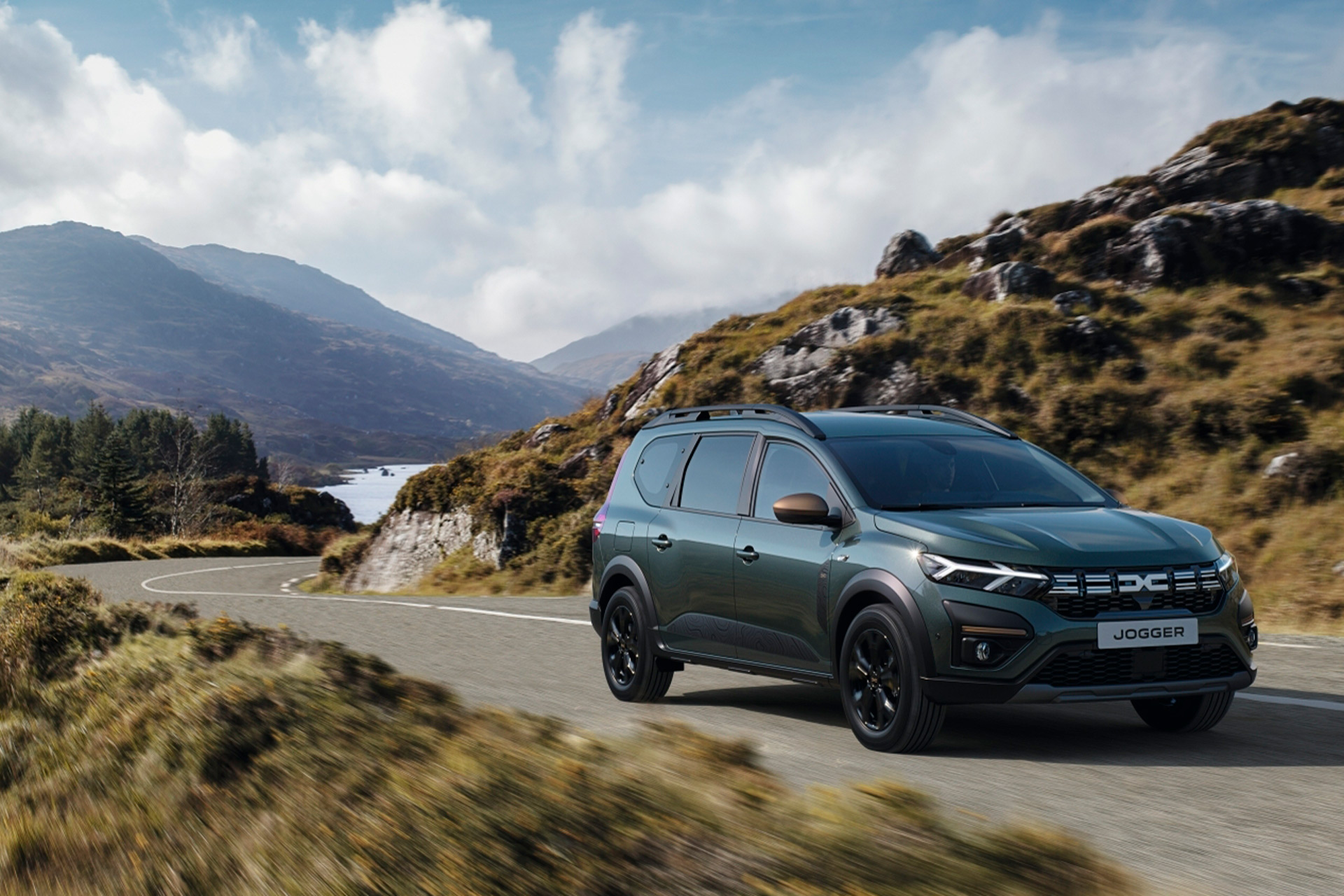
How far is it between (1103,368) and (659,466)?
14.8 meters

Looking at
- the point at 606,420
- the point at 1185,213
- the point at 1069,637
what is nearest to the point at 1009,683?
the point at 1069,637

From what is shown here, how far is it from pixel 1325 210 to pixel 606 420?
17.2m

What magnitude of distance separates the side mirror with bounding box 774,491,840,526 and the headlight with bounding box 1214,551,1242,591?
1.84 m

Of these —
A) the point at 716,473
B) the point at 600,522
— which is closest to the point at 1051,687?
the point at 716,473

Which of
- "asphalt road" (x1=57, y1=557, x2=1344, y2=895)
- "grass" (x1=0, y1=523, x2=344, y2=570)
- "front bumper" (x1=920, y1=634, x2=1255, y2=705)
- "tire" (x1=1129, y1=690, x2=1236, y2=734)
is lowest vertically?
"grass" (x1=0, y1=523, x2=344, y2=570)

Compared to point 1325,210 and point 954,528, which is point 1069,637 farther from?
point 1325,210

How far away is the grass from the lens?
36.1 metres

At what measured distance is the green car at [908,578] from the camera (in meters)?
5.44

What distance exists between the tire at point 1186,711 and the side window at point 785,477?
2032 mm

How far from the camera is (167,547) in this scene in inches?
1794

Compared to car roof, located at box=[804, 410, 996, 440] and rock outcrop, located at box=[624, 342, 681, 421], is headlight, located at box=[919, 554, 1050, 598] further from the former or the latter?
rock outcrop, located at box=[624, 342, 681, 421]

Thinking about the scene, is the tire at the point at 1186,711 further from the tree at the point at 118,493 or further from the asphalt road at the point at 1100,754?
the tree at the point at 118,493

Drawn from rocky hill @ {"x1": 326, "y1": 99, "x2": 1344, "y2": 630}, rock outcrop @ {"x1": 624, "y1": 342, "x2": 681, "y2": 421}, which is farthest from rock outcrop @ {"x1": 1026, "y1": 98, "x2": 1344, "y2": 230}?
rock outcrop @ {"x1": 624, "y1": 342, "x2": 681, "y2": 421}

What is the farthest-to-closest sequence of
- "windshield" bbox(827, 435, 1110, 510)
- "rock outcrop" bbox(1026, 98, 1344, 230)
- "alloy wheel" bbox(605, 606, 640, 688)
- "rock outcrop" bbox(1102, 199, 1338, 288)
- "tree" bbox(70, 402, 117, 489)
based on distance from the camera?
"tree" bbox(70, 402, 117, 489) < "rock outcrop" bbox(1026, 98, 1344, 230) < "rock outcrop" bbox(1102, 199, 1338, 288) < "alloy wheel" bbox(605, 606, 640, 688) < "windshield" bbox(827, 435, 1110, 510)
